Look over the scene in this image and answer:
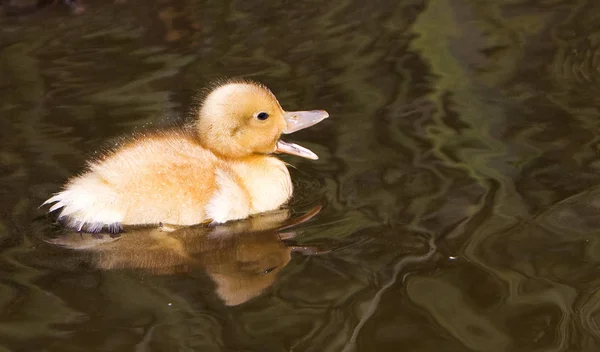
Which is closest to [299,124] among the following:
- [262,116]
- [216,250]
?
[262,116]

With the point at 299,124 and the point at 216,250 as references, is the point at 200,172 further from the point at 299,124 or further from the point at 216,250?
the point at 299,124

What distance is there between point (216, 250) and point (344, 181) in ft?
2.02

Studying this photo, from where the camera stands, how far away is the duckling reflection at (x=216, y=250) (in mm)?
3025

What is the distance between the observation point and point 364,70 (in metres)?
4.80

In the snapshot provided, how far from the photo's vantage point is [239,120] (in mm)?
3531

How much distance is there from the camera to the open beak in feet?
12.0

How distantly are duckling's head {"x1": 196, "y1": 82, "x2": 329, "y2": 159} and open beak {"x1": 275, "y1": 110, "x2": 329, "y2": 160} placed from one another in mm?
27

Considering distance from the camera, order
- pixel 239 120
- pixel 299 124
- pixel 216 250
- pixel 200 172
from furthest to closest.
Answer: pixel 299 124 < pixel 239 120 < pixel 200 172 < pixel 216 250

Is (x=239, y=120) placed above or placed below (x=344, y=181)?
above

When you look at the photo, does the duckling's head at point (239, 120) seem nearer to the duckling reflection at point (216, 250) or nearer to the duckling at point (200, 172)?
the duckling at point (200, 172)

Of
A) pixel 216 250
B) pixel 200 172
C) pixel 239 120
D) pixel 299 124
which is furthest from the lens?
pixel 299 124

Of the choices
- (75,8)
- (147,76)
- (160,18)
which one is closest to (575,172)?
(147,76)

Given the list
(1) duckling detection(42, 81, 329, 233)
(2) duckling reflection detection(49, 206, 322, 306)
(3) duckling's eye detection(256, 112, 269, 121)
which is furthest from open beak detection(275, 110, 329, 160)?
(2) duckling reflection detection(49, 206, 322, 306)

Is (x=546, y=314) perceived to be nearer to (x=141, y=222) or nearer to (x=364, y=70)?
(x=141, y=222)
